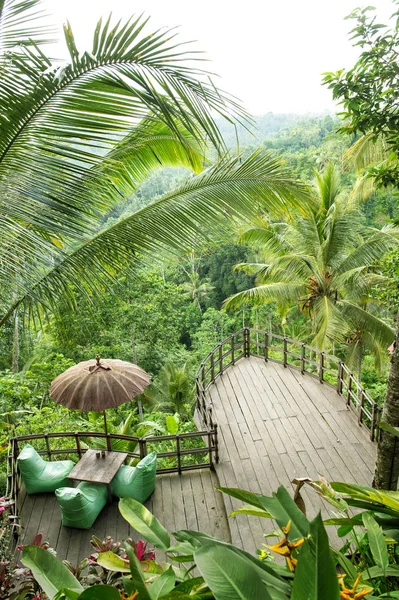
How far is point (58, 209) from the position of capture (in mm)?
3264

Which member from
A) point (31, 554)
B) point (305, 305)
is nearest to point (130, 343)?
point (305, 305)

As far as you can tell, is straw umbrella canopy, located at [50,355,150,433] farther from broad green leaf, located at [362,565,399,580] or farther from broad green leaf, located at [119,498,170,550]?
broad green leaf, located at [362,565,399,580]

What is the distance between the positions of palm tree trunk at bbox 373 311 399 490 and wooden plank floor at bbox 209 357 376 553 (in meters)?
0.88

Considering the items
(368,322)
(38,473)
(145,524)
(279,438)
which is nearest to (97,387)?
(38,473)

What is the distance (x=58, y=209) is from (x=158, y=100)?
1209 millimetres

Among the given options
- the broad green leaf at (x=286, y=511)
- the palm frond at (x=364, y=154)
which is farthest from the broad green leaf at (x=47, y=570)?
the palm frond at (x=364, y=154)

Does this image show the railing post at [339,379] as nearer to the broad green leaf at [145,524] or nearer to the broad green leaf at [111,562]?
the broad green leaf at [145,524]

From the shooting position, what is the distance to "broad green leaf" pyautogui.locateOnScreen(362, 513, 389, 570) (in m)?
1.48

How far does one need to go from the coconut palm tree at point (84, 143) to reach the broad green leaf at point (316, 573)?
2.20 metres

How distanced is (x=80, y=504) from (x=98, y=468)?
531 mm

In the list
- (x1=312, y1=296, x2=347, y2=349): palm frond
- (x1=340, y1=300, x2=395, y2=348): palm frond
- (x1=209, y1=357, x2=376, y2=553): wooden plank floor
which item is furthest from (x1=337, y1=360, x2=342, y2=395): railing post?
(x1=340, y1=300, x2=395, y2=348): palm frond

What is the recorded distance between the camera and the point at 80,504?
17.0 ft

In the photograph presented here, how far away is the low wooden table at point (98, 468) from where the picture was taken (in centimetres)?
545

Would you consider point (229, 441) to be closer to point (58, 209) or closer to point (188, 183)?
point (188, 183)
